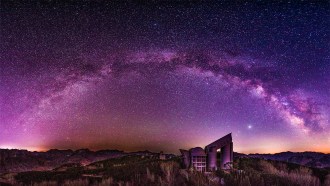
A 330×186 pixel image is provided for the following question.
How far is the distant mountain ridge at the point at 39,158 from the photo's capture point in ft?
375

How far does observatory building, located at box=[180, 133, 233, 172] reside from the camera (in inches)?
977

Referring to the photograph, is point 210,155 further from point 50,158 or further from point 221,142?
point 50,158

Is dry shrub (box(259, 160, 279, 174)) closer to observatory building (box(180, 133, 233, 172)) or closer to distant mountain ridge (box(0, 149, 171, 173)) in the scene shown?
observatory building (box(180, 133, 233, 172))

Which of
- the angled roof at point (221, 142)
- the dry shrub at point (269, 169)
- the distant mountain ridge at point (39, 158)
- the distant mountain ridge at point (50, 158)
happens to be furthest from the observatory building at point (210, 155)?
the distant mountain ridge at point (50, 158)

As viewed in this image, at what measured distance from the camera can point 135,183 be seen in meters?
10.1

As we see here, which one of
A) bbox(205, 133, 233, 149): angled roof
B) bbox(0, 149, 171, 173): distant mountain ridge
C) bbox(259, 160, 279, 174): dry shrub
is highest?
bbox(205, 133, 233, 149): angled roof

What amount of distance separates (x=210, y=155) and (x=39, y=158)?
12636 cm

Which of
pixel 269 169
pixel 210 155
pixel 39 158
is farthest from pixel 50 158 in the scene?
pixel 269 169

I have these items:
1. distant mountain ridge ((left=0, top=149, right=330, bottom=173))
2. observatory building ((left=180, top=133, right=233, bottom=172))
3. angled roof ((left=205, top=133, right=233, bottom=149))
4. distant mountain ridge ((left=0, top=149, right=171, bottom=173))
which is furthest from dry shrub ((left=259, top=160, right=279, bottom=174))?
distant mountain ridge ((left=0, top=149, right=330, bottom=173))

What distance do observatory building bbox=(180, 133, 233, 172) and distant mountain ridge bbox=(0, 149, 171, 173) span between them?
7236 cm

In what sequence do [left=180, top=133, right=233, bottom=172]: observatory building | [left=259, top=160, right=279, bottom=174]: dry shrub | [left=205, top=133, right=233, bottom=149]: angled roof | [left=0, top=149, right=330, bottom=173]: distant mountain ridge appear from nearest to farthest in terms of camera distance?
[left=259, top=160, right=279, bottom=174]: dry shrub → [left=180, top=133, right=233, bottom=172]: observatory building → [left=205, top=133, right=233, bottom=149]: angled roof → [left=0, top=149, right=330, bottom=173]: distant mountain ridge

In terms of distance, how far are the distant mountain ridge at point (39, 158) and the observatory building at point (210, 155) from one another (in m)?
72.4

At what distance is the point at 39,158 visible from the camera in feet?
447

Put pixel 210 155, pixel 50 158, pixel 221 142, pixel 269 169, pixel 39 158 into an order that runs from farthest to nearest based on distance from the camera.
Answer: pixel 50 158 < pixel 39 158 < pixel 221 142 < pixel 210 155 < pixel 269 169
